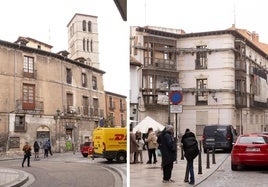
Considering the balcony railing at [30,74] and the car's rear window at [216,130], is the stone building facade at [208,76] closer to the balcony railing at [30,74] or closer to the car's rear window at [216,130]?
the car's rear window at [216,130]

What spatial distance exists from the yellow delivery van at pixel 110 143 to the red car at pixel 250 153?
26.4ft

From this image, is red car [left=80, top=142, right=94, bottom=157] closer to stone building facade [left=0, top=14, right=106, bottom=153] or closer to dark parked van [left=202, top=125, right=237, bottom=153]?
stone building facade [left=0, top=14, right=106, bottom=153]

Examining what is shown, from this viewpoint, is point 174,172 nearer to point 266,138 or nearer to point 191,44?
point 266,138

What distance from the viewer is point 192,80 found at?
28.4 m

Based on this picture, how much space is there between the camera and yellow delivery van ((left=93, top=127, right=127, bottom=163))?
993 millimetres

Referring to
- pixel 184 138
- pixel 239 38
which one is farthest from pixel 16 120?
pixel 239 38

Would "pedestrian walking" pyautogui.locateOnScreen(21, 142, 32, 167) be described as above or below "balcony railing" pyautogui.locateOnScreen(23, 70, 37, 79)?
below

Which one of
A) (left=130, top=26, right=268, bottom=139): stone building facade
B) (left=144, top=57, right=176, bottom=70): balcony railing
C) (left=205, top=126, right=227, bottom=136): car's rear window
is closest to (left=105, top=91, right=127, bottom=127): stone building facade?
(left=205, top=126, right=227, bottom=136): car's rear window

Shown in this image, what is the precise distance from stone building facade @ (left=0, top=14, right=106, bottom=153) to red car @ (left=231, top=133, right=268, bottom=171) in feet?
26.6

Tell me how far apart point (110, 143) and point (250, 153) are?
26.8 feet

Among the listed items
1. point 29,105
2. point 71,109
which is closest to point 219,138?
point 71,109

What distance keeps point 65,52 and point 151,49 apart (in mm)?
24578

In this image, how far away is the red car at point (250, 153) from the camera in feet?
28.6

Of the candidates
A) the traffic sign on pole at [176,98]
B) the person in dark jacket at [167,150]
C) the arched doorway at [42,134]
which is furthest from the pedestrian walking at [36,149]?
the traffic sign on pole at [176,98]
